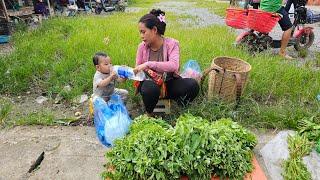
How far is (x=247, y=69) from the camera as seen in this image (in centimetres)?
384

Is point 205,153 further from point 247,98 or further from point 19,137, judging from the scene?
point 19,137

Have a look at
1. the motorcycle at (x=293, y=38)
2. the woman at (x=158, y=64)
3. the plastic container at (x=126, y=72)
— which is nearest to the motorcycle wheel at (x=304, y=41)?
the motorcycle at (x=293, y=38)

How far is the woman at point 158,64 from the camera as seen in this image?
3398 millimetres

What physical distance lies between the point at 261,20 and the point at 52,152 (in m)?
3.99

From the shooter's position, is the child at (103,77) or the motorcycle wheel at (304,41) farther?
the motorcycle wheel at (304,41)

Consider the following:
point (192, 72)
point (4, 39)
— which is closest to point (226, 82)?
point (192, 72)

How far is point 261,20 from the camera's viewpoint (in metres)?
5.51

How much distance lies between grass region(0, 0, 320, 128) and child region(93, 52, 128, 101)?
0.61 meters

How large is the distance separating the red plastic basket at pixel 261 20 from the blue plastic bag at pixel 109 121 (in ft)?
10.1

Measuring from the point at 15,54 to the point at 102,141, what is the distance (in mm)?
3196

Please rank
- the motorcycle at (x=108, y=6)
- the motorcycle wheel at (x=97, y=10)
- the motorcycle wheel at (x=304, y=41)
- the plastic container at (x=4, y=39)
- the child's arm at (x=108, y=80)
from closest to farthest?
the child's arm at (x=108, y=80)
the motorcycle wheel at (x=304, y=41)
the plastic container at (x=4, y=39)
the motorcycle wheel at (x=97, y=10)
the motorcycle at (x=108, y=6)

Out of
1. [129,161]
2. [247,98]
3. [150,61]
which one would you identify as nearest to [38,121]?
[150,61]

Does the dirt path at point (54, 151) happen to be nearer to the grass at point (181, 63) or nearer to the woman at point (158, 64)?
the grass at point (181, 63)

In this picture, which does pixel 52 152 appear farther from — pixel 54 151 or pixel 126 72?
pixel 126 72
